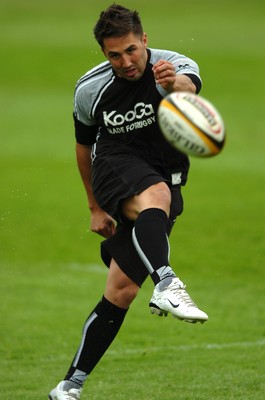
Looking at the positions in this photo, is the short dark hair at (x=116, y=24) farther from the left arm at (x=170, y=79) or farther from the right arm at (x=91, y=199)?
the right arm at (x=91, y=199)

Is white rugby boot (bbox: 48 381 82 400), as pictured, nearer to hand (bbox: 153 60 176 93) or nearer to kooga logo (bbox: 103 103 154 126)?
kooga logo (bbox: 103 103 154 126)

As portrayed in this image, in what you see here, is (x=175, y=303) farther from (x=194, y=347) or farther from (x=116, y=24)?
(x=194, y=347)

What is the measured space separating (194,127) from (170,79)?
1.95 ft

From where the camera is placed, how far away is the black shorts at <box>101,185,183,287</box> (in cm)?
795

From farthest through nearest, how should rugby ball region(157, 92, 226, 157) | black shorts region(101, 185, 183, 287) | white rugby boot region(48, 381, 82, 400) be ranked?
white rugby boot region(48, 381, 82, 400)
black shorts region(101, 185, 183, 287)
rugby ball region(157, 92, 226, 157)

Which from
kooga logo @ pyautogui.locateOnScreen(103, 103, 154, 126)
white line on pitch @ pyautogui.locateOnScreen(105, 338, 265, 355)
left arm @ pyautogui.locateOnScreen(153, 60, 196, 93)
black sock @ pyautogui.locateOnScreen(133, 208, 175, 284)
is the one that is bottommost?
white line on pitch @ pyautogui.locateOnScreen(105, 338, 265, 355)

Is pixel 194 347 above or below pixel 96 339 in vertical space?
below

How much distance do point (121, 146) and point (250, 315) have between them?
502cm

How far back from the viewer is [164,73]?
7.53 meters

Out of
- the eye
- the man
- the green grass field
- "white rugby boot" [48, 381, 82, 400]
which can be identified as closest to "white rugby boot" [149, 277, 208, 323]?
the man

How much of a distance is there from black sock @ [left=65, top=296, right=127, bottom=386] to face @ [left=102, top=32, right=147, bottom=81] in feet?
5.52

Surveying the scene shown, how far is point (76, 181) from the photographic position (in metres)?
24.0

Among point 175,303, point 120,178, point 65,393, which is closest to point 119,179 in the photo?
point 120,178

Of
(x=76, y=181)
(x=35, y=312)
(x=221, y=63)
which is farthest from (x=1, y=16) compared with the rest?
(x=35, y=312)
